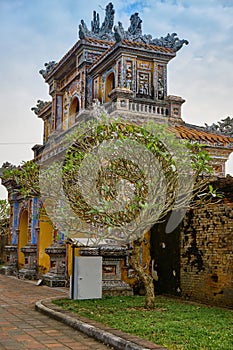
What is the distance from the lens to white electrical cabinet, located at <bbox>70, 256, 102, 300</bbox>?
9.72 meters

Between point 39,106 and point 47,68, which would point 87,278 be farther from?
point 39,106

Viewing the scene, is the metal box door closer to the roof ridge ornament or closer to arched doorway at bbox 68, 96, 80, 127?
the roof ridge ornament

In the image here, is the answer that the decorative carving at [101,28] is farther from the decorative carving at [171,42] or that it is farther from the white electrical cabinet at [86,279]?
the white electrical cabinet at [86,279]

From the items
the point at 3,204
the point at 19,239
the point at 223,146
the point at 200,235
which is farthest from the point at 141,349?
the point at 3,204

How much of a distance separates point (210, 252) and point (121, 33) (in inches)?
323

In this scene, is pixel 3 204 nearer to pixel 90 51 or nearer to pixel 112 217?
pixel 90 51

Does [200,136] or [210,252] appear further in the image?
[200,136]

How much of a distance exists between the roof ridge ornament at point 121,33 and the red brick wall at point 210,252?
6.97 m

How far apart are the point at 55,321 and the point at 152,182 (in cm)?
272

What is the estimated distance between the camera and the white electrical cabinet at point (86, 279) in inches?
383

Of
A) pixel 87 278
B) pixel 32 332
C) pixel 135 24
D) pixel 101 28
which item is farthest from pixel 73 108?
pixel 32 332

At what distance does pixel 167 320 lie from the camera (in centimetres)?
716

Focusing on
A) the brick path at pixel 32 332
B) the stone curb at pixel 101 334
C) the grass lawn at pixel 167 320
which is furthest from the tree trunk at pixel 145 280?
the brick path at pixel 32 332

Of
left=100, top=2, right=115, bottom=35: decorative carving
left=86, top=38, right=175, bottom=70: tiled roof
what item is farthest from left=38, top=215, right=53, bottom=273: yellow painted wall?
left=100, top=2, right=115, bottom=35: decorative carving
